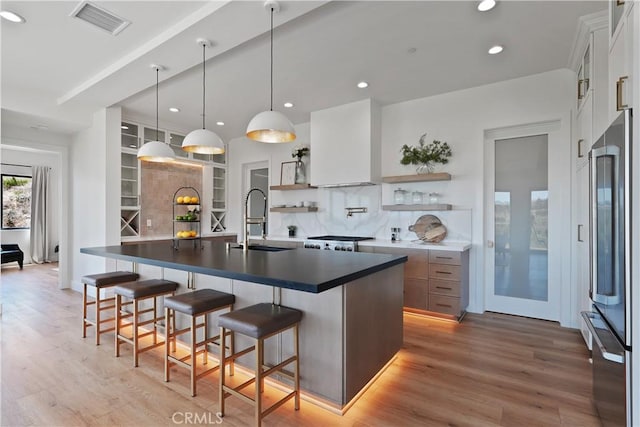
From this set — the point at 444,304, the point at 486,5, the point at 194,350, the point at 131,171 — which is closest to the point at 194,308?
the point at 194,350

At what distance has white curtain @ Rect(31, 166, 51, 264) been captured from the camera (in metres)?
7.94

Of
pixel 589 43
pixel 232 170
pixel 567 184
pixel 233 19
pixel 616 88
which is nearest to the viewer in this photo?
pixel 616 88

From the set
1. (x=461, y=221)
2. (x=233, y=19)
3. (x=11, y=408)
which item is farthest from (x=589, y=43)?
(x=11, y=408)

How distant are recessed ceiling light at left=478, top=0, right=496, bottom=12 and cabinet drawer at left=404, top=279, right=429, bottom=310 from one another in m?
2.69

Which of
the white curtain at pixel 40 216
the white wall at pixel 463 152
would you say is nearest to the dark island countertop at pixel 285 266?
the white wall at pixel 463 152

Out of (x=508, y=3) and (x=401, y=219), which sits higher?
(x=508, y=3)

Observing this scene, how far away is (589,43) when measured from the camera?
2.69 m

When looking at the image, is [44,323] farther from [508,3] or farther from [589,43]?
[589,43]

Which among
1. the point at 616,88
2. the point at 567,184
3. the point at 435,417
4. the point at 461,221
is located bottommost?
the point at 435,417

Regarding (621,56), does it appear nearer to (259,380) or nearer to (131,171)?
(259,380)

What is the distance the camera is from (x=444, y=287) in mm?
3645

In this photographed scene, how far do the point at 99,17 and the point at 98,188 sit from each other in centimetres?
274

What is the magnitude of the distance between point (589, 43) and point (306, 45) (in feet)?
7.90

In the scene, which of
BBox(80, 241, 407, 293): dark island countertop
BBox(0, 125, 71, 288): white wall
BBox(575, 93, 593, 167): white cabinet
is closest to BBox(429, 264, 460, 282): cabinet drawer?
BBox(80, 241, 407, 293): dark island countertop
